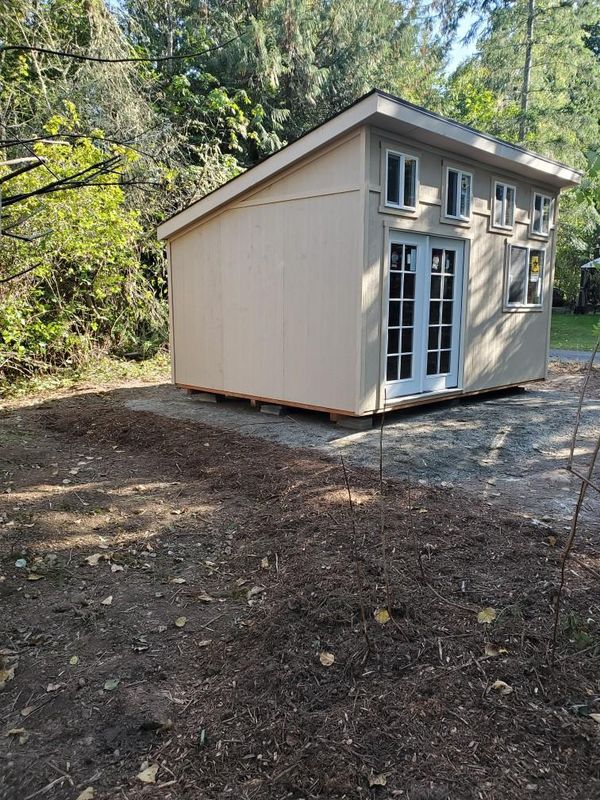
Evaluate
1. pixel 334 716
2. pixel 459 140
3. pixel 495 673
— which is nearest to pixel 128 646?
pixel 334 716

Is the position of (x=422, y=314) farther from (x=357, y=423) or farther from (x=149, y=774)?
(x=149, y=774)

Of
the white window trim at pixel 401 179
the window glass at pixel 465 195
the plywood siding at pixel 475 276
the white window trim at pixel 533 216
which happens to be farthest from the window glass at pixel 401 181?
the white window trim at pixel 533 216

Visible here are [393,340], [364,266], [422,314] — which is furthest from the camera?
[422,314]

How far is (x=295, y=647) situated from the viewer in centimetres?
244

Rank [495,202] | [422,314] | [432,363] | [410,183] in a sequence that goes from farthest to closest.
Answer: [495,202] < [432,363] < [422,314] < [410,183]

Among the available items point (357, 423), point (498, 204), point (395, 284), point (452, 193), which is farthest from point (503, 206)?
point (357, 423)

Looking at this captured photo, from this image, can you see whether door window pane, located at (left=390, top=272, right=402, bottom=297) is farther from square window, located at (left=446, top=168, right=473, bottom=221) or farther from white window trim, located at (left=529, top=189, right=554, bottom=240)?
white window trim, located at (left=529, top=189, right=554, bottom=240)

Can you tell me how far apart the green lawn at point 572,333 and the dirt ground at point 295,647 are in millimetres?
10173

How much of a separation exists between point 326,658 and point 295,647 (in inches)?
5.8

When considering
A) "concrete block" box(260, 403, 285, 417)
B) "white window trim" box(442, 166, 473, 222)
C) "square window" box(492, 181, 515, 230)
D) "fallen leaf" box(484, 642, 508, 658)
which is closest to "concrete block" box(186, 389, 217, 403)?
"concrete block" box(260, 403, 285, 417)

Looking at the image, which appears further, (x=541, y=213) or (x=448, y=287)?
(x=541, y=213)

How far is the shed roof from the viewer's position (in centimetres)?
568

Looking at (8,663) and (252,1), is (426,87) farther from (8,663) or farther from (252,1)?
(8,663)

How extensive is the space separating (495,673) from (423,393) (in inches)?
198
